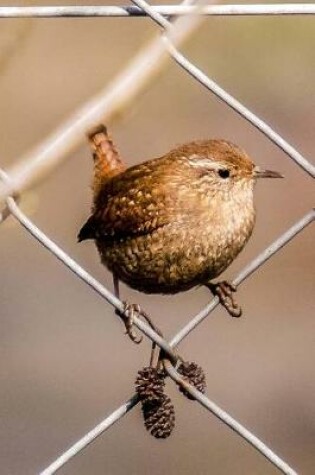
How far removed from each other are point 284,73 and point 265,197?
3.96 feet

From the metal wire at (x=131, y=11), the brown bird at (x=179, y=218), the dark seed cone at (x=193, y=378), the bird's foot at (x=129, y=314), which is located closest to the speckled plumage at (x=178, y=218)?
the brown bird at (x=179, y=218)

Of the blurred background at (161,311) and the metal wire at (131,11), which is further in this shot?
the blurred background at (161,311)

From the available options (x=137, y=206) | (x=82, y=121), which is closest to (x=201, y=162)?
(x=137, y=206)

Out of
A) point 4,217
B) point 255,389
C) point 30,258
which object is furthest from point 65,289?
point 4,217

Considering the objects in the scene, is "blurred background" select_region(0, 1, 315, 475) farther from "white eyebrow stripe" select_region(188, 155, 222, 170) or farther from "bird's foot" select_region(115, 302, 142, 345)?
"bird's foot" select_region(115, 302, 142, 345)

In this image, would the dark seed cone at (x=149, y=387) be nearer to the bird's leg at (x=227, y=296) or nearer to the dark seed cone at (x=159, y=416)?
the dark seed cone at (x=159, y=416)

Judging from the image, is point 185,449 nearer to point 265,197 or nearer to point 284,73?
point 265,197

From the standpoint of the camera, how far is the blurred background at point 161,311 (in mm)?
4789

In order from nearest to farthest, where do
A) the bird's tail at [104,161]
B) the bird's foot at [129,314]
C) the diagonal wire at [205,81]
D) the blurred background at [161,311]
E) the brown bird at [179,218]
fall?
1. the diagonal wire at [205,81]
2. the bird's foot at [129,314]
3. the brown bird at [179,218]
4. the bird's tail at [104,161]
5. the blurred background at [161,311]

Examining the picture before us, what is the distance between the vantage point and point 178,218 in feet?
9.62

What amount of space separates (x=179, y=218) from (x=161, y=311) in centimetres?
235

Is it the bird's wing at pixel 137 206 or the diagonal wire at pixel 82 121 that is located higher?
the bird's wing at pixel 137 206

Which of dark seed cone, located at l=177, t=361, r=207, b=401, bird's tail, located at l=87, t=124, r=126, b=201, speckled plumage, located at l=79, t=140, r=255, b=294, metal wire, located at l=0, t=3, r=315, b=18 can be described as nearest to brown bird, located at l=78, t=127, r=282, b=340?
speckled plumage, located at l=79, t=140, r=255, b=294

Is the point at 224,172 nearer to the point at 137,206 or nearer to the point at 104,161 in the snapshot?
the point at 137,206
